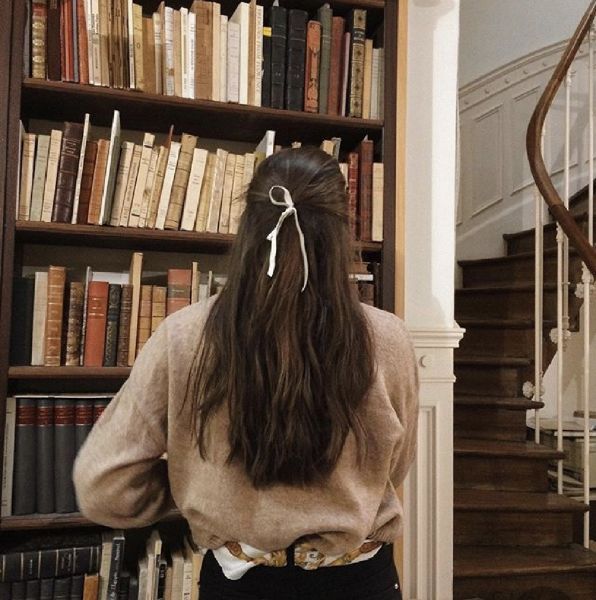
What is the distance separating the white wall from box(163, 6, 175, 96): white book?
2467 millimetres

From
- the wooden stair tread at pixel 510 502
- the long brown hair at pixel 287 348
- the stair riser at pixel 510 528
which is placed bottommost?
the stair riser at pixel 510 528

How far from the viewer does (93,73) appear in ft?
4.86

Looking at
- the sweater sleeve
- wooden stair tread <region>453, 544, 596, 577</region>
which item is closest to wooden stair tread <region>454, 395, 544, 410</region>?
wooden stair tread <region>453, 544, 596, 577</region>

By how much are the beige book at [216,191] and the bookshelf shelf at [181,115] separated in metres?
0.13

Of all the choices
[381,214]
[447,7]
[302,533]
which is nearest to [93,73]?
[381,214]

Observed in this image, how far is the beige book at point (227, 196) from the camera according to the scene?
5.22 feet

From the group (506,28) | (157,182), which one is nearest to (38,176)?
(157,182)

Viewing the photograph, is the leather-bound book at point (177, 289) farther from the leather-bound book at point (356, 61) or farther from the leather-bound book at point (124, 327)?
the leather-bound book at point (356, 61)

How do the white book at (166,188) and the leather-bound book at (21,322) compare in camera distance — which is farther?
the white book at (166,188)

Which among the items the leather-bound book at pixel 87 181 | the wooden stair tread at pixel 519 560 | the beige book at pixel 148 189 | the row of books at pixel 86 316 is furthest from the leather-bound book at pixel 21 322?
the wooden stair tread at pixel 519 560

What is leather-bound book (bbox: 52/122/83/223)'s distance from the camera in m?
1.46

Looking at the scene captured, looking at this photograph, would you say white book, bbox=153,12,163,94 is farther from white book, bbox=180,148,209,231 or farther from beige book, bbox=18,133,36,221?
beige book, bbox=18,133,36,221

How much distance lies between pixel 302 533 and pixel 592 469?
2.59 metres

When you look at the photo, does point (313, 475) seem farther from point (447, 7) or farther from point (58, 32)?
point (447, 7)
